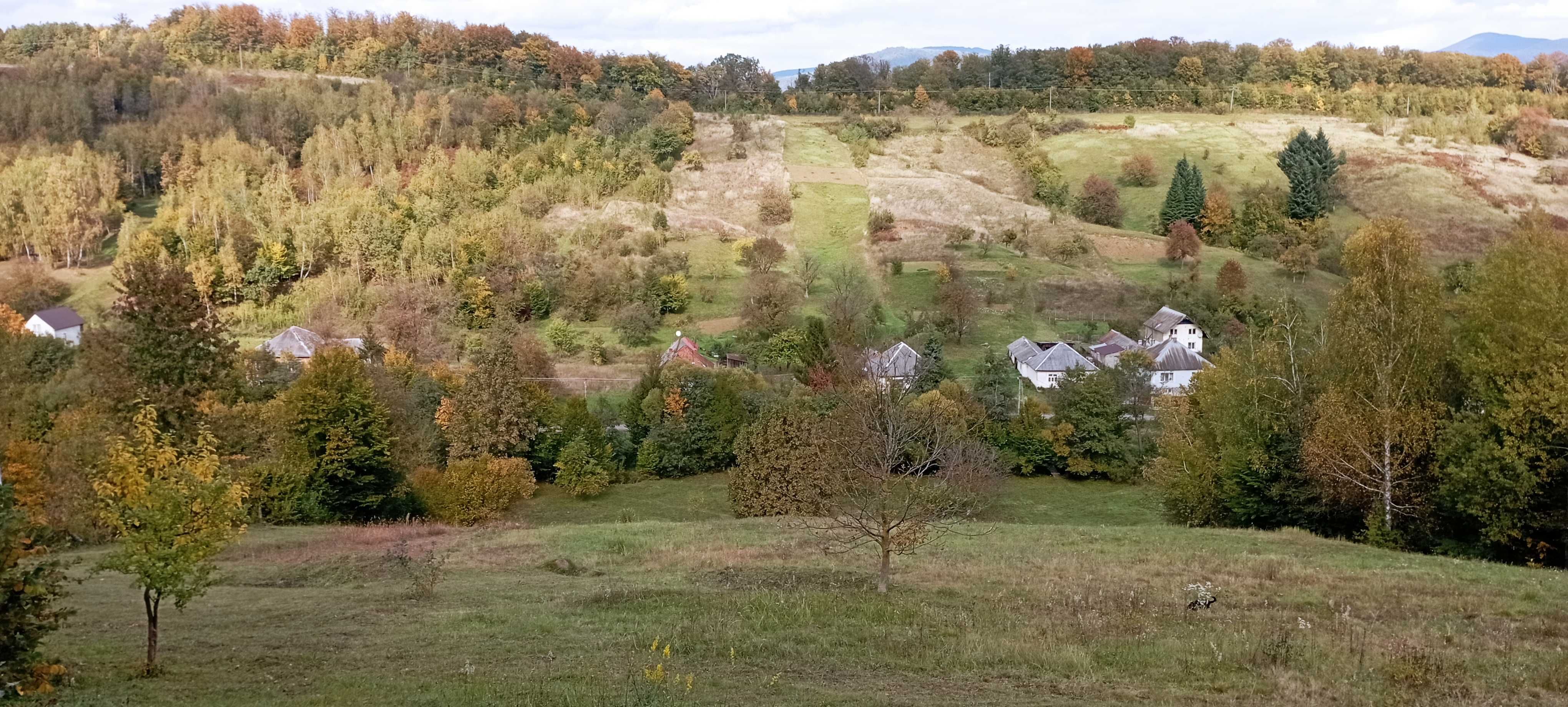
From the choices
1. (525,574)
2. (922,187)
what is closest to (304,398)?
(525,574)

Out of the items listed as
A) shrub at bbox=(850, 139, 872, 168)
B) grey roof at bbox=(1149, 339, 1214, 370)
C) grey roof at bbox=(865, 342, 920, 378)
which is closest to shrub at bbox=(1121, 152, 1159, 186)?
shrub at bbox=(850, 139, 872, 168)

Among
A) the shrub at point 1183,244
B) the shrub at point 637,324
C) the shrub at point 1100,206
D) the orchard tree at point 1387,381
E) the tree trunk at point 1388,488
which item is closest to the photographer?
the orchard tree at point 1387,381

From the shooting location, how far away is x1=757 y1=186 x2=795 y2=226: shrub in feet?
245

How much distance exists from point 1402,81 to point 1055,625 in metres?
115

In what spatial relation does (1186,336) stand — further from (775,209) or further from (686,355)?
(775,209)

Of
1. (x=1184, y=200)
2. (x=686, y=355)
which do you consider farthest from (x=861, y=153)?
(x=686, y=355)

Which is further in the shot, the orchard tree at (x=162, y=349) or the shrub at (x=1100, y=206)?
the shrub at (x=1100, y=206)

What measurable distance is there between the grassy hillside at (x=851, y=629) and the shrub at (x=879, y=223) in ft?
168

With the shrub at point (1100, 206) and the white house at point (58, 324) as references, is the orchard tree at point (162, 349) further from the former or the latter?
the shrub at point (1100, 206)

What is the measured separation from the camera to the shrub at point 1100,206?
→ 76.6m

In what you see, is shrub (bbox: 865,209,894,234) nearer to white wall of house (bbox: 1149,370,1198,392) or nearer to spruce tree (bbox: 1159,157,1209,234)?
spruce tree (bbox: 1159,157,1209,234)

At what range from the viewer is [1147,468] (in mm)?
38875

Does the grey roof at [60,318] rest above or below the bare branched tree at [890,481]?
below

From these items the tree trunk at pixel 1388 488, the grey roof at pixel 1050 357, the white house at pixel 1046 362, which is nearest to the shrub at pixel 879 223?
the grey roof at pixel 1050 357
